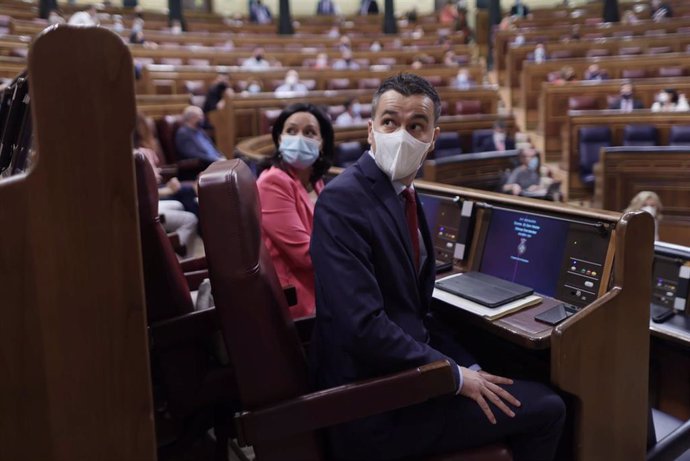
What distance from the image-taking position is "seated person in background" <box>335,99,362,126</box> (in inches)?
197

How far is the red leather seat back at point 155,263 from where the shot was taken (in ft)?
4.24

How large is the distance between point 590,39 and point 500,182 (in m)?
4.63

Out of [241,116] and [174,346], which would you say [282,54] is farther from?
[174,346]

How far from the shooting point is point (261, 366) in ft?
3.38

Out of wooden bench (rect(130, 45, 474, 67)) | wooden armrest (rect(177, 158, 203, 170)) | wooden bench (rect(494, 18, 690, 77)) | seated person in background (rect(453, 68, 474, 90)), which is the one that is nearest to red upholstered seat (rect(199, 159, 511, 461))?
wooden armrest (rect(177, 158, 203, 170))

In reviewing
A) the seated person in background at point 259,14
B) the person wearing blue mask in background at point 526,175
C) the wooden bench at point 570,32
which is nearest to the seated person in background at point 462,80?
the wooden bench at point 570,32

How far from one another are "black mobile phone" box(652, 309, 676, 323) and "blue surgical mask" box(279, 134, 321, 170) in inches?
37.7

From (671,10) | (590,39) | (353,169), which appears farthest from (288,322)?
(671,10)

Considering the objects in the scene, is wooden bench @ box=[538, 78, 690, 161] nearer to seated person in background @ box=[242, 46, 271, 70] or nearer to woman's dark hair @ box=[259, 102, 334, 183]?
seated person in background @ box=[242, 46, 271, 70]

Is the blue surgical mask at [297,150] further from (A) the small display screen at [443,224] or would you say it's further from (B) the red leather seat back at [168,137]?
(B) the red leather seat back at [168,137]

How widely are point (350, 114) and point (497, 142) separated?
1215mm

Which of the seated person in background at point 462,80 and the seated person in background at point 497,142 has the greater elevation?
the seated person in background at point 462,80

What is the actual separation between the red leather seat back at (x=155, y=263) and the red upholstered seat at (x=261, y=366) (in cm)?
31

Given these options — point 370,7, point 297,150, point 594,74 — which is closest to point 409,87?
point 297,150
